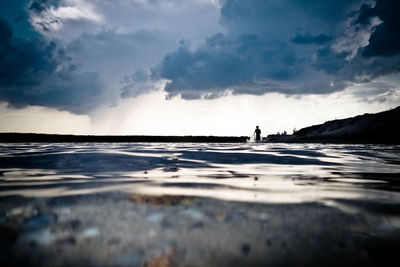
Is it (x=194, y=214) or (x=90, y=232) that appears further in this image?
(x=194, y=214)

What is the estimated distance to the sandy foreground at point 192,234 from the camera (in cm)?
83

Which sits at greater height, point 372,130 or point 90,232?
point 372,130

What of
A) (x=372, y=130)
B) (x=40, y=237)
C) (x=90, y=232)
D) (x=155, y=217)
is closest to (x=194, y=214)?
(x=155, y=217)

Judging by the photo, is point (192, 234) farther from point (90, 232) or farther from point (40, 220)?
point (40, 220)

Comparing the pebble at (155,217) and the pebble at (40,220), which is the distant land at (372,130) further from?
the pebble at (40,220)

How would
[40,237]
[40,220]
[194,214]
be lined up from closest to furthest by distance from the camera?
[40,237], [40,220], [194,214]

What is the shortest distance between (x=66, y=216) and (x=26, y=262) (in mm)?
495

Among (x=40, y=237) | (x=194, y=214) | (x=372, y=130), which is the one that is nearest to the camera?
(x=40, y=237)

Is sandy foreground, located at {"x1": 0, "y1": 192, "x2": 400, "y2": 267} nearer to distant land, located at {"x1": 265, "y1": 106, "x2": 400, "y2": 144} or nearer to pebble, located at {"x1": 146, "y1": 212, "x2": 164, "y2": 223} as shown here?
pebble, located at {"x1": 146, "y1": 212, "x2": 164, "y2": 223}

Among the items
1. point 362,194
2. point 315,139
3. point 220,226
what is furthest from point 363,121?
point 220,226

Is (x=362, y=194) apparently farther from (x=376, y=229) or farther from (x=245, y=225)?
(x=245, y=225)

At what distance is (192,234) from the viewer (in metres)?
1.03

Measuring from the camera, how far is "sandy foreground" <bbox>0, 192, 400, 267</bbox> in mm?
826

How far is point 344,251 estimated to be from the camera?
0.91m
